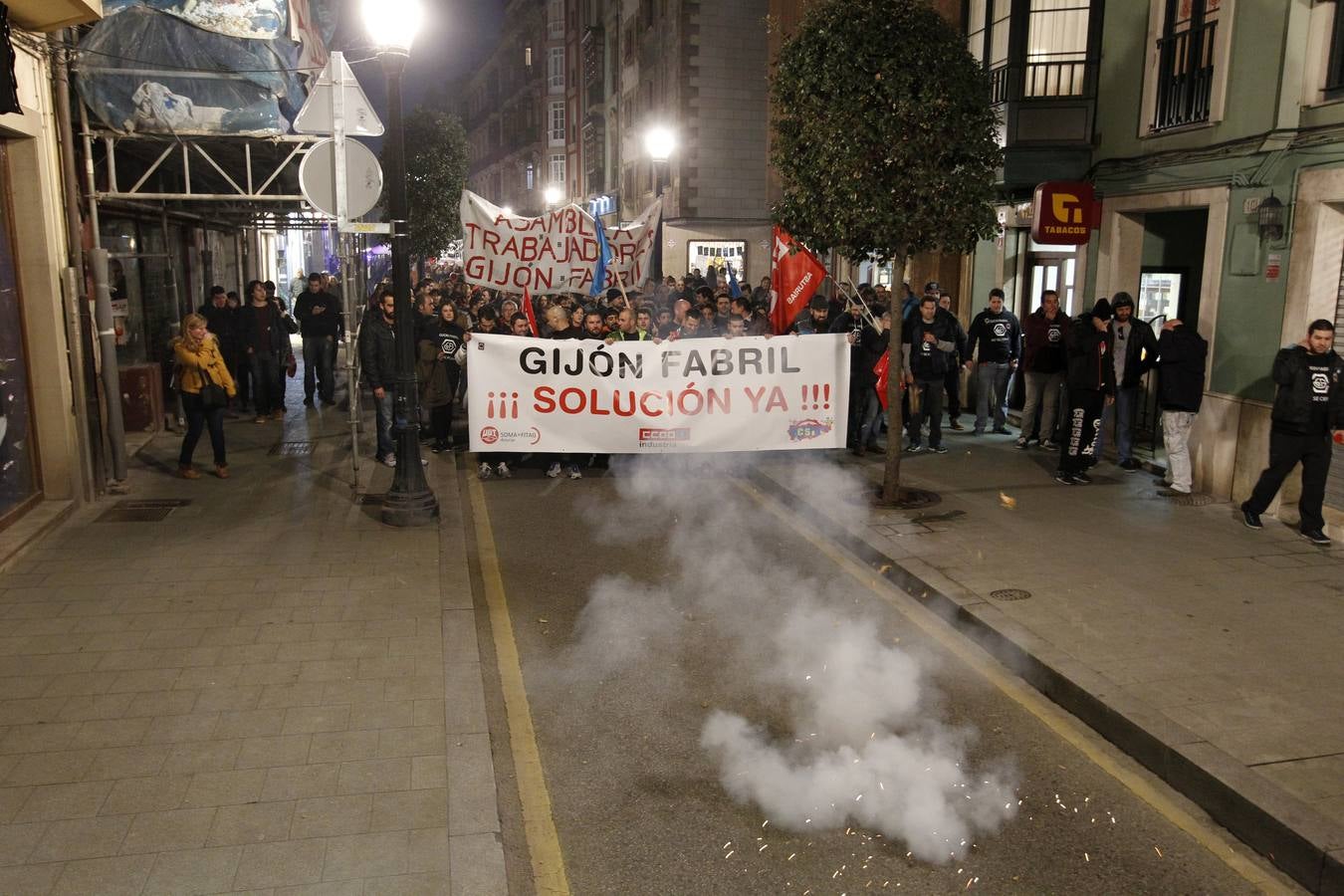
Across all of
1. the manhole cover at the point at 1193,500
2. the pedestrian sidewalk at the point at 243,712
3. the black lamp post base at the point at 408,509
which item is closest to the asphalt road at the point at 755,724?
the pedestrian sidewalk at the point at 243,712

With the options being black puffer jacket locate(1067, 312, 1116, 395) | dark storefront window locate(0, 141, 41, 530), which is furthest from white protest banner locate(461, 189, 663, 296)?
black puffer jacket locate(1067, 312, 1116, 395)

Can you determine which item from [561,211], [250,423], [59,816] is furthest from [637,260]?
[59,816]

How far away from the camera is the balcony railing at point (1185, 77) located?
11.0m

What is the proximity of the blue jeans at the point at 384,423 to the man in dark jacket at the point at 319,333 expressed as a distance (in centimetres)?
479

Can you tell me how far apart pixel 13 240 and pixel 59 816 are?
21.3 feet

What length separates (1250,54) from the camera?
10062 millimetres

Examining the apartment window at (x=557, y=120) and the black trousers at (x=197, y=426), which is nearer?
the black trousers at (x=197, y=426)

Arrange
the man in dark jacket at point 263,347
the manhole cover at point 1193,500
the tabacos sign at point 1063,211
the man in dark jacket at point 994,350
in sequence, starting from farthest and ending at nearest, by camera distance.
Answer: the man in dark jacket at point 263,347 < the man in dark jacket at point 994,350 < the tabacos sign at point 1063,211 < the manhole cover at point 1193,500

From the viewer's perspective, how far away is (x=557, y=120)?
55.6 meters

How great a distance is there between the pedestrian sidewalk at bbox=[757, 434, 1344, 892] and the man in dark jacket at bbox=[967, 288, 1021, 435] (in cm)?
283

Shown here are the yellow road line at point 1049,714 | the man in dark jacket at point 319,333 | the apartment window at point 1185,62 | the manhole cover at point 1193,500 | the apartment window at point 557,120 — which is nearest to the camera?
the yellow road line at point 1049,714

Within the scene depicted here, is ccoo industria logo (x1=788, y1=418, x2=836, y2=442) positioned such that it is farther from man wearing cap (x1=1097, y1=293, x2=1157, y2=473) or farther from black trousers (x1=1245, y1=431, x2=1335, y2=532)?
black trousers (x1=1245, y1=431, x2=1335, y2=532)

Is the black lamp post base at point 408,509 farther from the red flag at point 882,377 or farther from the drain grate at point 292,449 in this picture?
the red flag at point 882,377

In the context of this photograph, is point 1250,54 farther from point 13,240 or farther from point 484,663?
point 13,240
